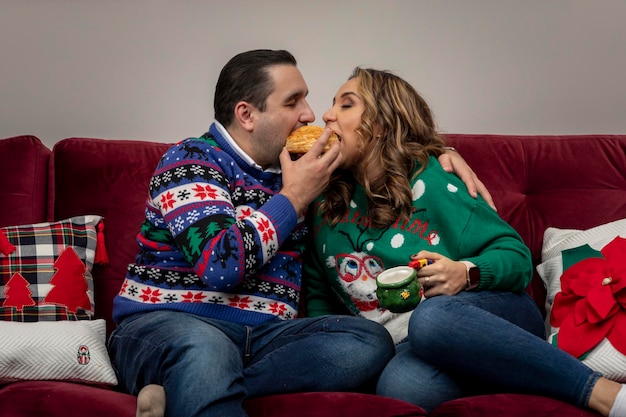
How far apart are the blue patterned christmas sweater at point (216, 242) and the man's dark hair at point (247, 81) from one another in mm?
92

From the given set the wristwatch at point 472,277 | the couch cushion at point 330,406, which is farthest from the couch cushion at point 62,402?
the wristwatch at point 472,277

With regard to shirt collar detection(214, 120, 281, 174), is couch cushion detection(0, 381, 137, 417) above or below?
below

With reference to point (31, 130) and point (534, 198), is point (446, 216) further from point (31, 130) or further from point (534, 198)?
point (31, 130)

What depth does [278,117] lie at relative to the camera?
2412 mm

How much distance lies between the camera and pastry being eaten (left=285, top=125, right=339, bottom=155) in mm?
2365

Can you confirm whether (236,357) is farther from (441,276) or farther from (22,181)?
(22,181)

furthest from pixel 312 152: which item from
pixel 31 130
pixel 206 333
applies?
pixel 31 130

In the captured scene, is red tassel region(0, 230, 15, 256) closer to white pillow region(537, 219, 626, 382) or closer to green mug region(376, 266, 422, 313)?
green mug region(376, 266, 422, 313)

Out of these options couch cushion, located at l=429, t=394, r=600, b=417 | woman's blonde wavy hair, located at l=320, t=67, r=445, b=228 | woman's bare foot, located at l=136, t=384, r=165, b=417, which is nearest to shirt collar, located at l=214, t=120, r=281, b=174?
woman's blonde wavy hair, located at l=320, t=67, r=445, b=228

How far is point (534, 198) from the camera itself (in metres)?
2.71

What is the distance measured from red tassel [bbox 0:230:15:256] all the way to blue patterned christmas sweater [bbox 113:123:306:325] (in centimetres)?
38

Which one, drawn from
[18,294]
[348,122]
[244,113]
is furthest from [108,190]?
[348,122]

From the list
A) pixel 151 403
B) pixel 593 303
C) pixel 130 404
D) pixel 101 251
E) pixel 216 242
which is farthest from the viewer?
pixel 101 251

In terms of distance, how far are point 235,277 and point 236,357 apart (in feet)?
0.65
